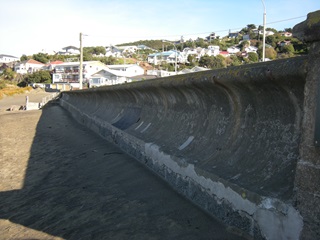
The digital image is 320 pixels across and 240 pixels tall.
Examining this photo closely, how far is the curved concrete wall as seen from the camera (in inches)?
94.3

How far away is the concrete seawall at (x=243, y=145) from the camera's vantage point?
2266 mm

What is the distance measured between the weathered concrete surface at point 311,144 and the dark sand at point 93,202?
729 millimetres

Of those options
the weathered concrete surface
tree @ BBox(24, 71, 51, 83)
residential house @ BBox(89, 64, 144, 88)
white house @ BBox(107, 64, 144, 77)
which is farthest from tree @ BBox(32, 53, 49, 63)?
the weathered concrete surface

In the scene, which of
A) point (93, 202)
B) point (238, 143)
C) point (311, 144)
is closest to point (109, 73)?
point (93, 202)

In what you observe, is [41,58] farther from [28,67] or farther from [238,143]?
[238,143]

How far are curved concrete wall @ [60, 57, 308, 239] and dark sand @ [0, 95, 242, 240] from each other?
226 mm

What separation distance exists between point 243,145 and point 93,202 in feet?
6.68

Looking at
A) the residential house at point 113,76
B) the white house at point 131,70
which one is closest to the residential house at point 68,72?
the white house at point 131,70

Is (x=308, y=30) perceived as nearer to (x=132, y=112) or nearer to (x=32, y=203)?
(x=32, y=203)

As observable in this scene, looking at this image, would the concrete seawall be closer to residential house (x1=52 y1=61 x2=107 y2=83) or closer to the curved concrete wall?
the curved concrete wall

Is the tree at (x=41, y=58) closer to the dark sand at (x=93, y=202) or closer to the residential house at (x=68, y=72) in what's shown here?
the residential house at (x=68, y=72)

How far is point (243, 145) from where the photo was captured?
122 inches

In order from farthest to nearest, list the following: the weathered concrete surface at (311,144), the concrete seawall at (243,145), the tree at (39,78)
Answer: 1. the tree at (39,78)
2. the concrete seawall at (243,145)
3. the weathered concrete surface at (311,144)

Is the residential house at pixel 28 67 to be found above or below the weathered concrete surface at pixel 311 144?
above
